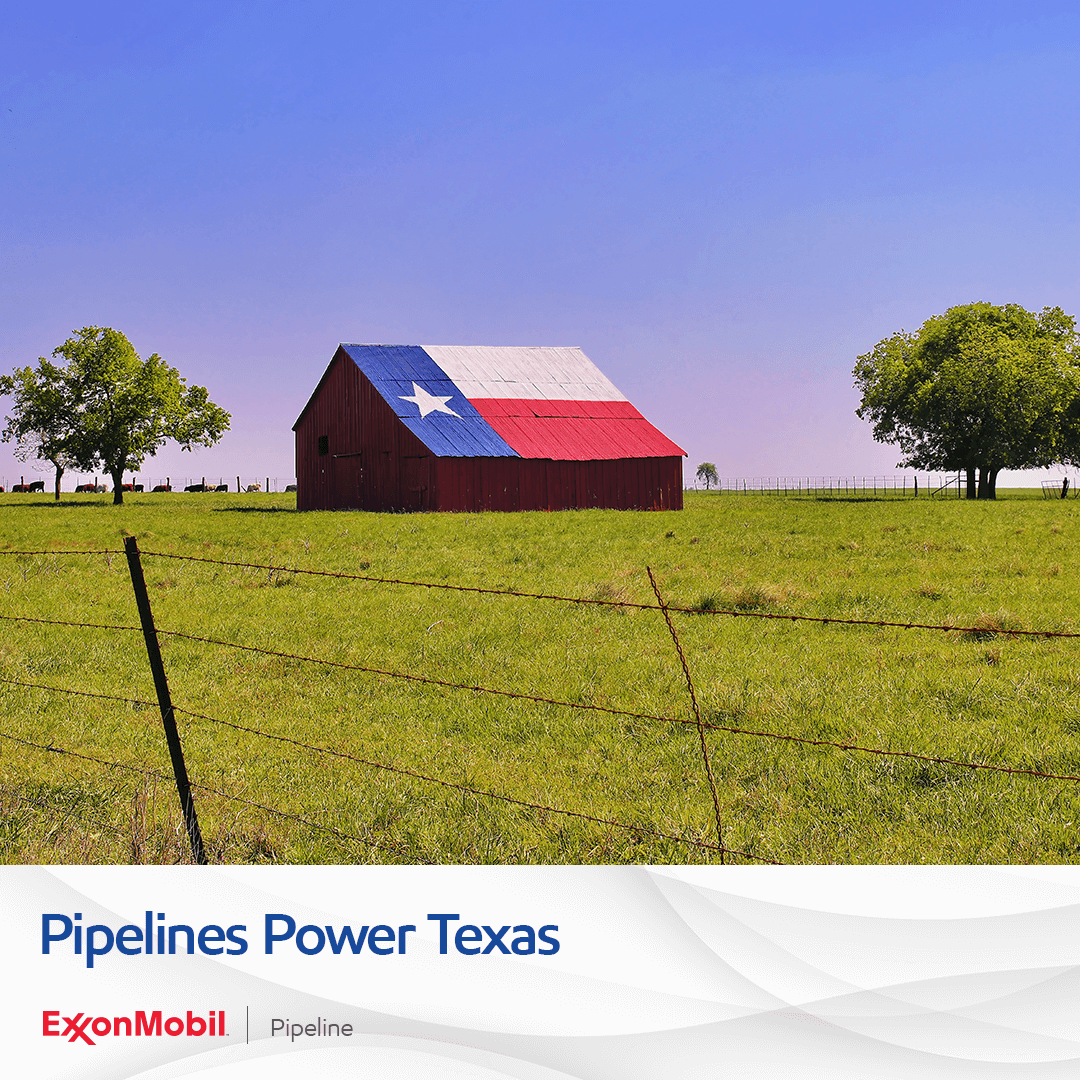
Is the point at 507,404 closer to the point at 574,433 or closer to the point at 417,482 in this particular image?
the point at 574,433

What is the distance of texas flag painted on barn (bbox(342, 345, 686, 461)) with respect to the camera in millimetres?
41938

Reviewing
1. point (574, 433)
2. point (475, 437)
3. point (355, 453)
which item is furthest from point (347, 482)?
point (574, 433)

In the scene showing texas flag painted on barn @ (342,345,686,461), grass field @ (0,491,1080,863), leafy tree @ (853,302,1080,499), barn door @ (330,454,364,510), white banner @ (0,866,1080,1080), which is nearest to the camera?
white banner @ (0,866,1080,1080)

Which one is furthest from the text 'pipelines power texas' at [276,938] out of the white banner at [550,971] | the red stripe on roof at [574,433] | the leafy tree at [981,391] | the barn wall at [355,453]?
the leafy tree at [981,391]

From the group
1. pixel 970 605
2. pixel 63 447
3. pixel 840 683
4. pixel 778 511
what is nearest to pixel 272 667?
pixel 840 683

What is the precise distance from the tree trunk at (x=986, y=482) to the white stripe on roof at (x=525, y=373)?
2559cm

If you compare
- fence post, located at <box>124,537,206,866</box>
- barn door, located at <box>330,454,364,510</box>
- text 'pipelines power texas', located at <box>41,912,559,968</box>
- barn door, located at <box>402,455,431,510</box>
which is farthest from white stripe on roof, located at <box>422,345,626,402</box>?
text 'pipelines power texas', located at <box>41,912,559,968</box>

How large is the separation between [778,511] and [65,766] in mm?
27819

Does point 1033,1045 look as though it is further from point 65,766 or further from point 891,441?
point 891,441

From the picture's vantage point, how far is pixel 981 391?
55156 millimetres

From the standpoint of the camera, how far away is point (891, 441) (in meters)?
61.8

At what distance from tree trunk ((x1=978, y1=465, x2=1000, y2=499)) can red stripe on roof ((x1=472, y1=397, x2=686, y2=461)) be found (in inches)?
969

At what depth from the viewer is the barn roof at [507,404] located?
41969 millimetres

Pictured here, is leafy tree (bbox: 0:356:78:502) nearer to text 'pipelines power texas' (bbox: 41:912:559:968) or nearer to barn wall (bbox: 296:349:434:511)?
barn wall (bbox: 296:349:434:511)
